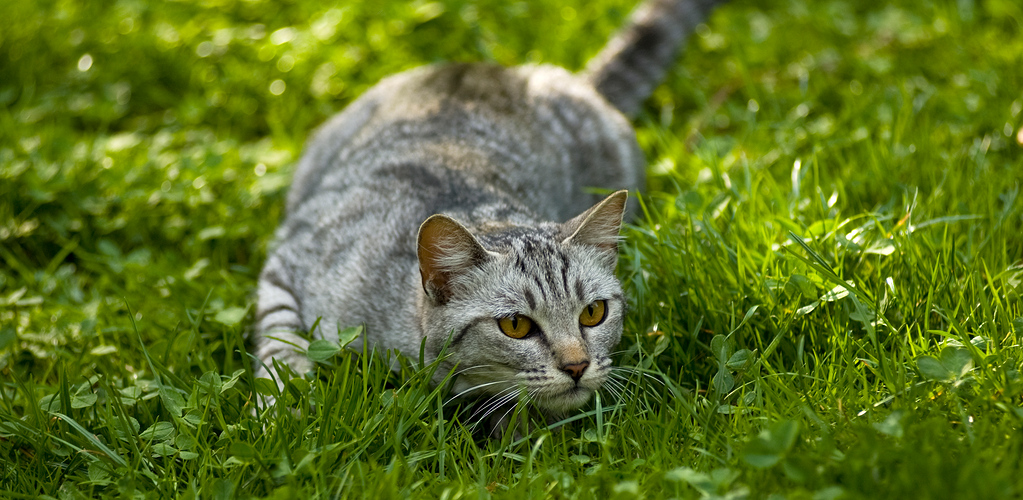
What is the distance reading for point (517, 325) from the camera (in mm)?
2643

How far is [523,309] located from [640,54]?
2.75 m

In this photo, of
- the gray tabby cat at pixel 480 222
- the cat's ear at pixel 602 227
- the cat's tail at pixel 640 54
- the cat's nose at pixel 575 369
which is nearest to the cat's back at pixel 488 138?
the gray tabby cat at pixel 480 222

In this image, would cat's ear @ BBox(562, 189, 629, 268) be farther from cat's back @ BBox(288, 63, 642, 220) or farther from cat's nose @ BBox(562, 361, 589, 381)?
cat's back @ BBox(288, 63, 642, 220)

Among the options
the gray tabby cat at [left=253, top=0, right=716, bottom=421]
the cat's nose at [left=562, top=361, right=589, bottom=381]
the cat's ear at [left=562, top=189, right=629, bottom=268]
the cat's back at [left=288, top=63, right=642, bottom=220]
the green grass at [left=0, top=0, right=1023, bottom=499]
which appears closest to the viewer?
the green grass at [left=0, top=0, right=1023, bottom=499]

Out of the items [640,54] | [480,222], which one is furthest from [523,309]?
[640,54]

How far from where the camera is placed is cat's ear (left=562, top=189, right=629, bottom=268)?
278 cm

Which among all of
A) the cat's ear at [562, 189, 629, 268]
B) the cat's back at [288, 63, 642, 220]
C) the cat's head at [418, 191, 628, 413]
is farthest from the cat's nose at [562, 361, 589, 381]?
the cat's back at [288, 63, 642, 220]

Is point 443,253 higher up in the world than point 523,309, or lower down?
higher up

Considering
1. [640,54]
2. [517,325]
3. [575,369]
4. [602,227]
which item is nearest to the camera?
[575,369]

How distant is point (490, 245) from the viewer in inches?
111

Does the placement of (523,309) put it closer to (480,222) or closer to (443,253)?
(443,253)

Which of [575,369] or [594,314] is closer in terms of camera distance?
[575,369]

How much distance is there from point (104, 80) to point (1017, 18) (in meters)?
5.85

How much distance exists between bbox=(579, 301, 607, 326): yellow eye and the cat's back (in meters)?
1.02
